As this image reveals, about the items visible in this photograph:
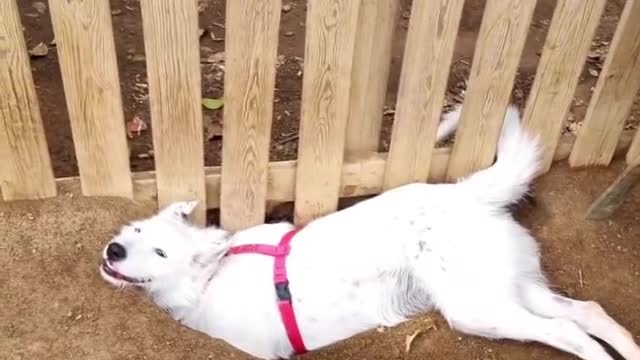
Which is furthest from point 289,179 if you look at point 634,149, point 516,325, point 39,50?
point 39,50

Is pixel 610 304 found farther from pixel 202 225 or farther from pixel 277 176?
pixel 202 225

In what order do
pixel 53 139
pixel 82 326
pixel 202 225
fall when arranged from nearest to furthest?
pixel 82 326 < pixel 202 225 < pixel 53 139

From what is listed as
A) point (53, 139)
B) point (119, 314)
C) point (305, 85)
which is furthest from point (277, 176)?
point (53, 139)

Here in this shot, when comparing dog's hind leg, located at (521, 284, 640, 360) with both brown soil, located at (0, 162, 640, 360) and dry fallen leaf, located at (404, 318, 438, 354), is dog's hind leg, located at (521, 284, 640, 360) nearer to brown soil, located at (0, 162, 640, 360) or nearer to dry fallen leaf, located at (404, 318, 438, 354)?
brown soil, located at (0, 162, 640, 360)

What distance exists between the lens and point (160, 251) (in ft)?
11.3

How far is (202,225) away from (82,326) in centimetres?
70

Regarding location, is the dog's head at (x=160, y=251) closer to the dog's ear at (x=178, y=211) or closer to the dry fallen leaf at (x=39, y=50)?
the dog's ear at (x=178, y=211)

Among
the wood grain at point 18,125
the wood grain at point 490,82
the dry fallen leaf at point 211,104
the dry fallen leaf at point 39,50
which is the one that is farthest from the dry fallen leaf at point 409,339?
the dry fallen leaf at point 39,50

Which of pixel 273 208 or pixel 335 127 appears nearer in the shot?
pixel 335 127

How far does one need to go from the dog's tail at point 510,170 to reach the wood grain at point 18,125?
1624 millimetres

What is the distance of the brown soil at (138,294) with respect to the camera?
3.21m

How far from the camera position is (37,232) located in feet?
11.4

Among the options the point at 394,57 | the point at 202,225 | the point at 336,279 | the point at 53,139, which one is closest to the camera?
the point at 336,279

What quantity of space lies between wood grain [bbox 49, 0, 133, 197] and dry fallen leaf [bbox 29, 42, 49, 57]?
140cm
